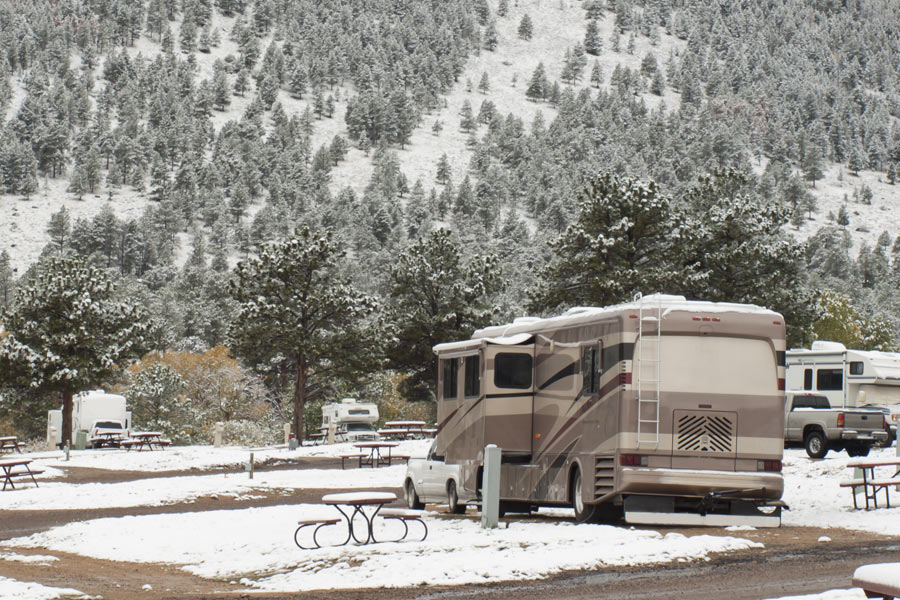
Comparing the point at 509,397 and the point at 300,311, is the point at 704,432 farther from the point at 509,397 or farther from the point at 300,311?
the point at 300,311

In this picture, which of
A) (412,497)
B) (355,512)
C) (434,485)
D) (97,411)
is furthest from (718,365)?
(97,411)

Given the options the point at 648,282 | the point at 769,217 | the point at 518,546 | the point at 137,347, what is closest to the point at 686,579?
the point at 518,546

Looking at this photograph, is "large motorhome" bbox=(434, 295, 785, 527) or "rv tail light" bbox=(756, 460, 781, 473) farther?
"rv tail light" bbox=(756, 460, 781, 473)

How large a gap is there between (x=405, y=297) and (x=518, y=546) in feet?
147

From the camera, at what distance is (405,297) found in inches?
2275

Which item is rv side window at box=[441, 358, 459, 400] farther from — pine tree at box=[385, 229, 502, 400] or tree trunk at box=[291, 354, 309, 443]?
pine tree at box=[385, 229, 502, 400]

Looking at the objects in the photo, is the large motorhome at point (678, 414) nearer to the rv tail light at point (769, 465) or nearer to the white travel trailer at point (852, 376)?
the rv tail light at point (769, 465)

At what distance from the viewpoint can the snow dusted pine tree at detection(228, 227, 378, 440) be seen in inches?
1981

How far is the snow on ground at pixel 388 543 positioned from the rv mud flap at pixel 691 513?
286 millimetres

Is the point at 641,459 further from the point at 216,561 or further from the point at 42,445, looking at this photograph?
the point at 42,445

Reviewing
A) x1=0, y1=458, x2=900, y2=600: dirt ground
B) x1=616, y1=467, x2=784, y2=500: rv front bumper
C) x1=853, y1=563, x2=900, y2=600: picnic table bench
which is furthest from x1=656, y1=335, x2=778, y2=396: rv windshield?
x1=853, y1=563, x2=900, y2=600: picnic table bench

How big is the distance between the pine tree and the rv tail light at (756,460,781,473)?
40.2 m

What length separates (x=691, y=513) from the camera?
51.0 ft

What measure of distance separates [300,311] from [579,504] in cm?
3709
